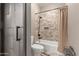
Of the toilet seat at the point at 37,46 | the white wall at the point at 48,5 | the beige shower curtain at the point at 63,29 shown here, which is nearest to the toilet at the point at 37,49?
the toilet seat at the point at 37,46

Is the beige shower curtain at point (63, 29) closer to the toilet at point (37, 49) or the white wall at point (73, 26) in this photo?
the white wall at point (73, 26)

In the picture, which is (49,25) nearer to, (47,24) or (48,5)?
(47,24)

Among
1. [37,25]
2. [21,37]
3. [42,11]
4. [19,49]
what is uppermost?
[42,11]

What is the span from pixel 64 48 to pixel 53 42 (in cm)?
11

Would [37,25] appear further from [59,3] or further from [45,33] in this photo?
[59,3]

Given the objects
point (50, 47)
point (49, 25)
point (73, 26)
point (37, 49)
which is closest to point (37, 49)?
point (37, 49)

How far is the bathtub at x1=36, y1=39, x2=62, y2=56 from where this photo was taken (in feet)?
3.19

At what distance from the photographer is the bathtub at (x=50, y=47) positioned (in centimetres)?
97

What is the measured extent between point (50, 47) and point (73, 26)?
270 mm

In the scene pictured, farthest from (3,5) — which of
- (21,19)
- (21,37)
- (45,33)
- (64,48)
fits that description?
(64,48)

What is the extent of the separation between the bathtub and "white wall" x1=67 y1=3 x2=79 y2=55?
136mm

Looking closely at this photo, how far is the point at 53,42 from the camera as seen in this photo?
973mm

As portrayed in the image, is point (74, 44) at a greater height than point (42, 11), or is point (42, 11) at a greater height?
point (42, 11)

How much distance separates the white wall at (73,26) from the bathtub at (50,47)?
14 cm
